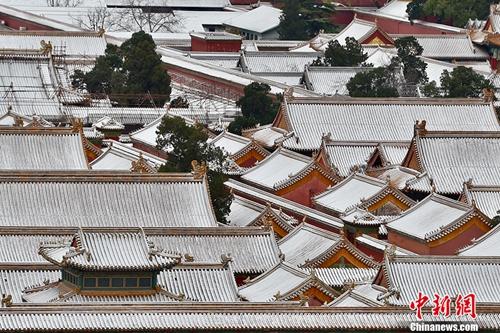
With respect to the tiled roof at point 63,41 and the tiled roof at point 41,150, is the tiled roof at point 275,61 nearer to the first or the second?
the tiled roof at point 63,41

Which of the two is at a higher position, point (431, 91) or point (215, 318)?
point (215, 318)

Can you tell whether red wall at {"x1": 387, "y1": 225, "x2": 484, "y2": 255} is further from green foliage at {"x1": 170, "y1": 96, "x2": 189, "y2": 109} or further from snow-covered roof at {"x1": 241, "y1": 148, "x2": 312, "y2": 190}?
green foliage at {"x1": 170, "y1": 96, "x2": 189, "y2": 109}

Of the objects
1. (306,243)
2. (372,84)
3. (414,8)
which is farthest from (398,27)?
(306,243)

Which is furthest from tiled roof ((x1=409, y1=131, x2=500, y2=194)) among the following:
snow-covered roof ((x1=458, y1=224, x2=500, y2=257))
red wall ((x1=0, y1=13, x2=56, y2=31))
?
red wall ((x1=0, y1=13, x2=56, y2=31))

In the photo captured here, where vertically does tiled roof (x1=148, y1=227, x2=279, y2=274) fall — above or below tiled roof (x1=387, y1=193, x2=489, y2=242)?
above

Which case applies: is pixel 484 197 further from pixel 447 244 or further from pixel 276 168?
pixel 276 168
